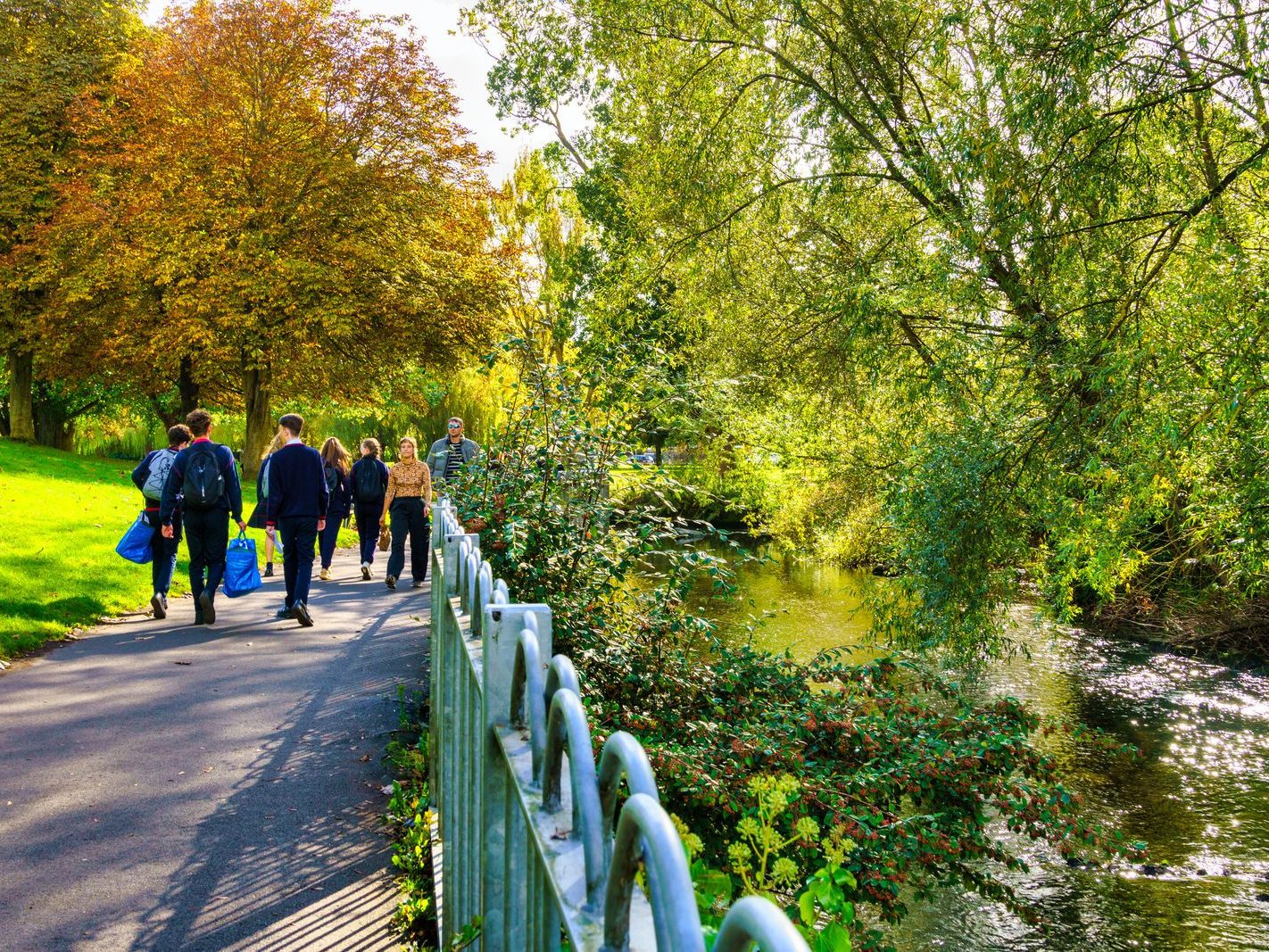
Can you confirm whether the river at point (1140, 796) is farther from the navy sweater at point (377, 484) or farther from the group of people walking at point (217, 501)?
the navy sweater at point (377, 484)

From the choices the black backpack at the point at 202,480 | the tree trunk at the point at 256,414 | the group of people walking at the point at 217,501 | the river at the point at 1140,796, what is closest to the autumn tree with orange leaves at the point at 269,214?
the tree trunk at the point at 256,414

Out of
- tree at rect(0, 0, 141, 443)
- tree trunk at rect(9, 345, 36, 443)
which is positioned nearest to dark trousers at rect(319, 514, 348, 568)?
tree at rect(0, 0, 141, 443)

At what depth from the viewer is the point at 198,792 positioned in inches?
212

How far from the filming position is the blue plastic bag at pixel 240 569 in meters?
10.1

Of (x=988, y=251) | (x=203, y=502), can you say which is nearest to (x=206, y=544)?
(x=203, y=502)

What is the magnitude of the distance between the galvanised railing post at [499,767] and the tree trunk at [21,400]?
33.7m

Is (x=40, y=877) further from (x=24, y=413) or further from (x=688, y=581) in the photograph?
(x=24, y=413)

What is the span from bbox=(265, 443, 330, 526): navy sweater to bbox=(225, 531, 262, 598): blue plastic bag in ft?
1.33

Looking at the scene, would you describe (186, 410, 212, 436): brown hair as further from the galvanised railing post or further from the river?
the galvanised railing post

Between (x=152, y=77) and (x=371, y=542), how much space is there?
17781mm

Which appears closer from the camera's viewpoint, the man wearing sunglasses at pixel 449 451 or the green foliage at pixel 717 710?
the green foliage at pixel 717 710

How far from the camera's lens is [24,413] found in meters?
30.5

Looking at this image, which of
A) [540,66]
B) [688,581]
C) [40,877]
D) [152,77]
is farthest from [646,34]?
[152,77]

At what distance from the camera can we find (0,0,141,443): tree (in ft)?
90.8
